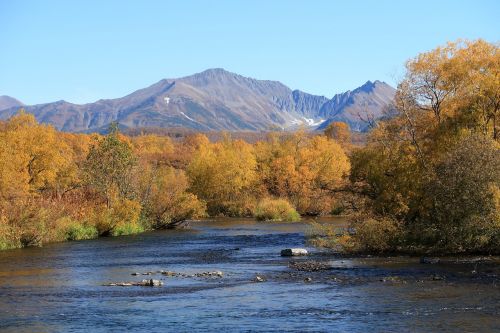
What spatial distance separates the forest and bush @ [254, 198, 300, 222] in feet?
57.0

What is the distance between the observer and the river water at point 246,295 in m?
23.2

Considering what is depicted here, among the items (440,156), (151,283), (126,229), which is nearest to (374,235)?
(440,156)

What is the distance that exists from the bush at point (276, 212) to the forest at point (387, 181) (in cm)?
1738

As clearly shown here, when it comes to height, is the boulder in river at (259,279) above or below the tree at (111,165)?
below

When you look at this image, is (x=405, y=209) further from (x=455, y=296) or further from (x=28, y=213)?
(x=28, y=213)

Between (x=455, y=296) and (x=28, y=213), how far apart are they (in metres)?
36.4

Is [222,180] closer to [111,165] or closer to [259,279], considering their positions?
[111,165]

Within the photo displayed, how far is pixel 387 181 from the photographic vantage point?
46438mm

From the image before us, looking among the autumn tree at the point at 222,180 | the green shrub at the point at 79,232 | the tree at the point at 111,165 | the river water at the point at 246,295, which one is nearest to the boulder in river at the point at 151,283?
the river water at the point at 246,295

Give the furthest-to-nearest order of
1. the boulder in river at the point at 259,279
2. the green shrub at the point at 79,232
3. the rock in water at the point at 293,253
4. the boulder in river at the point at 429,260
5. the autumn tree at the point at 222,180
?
the autumn tree at the point at 222,180 < the green shrub at the point at 79,232 < the rock in water at the point at 293,253 < the boulder in river at the point at 429,260 < the boulder in river at the point at 259,279

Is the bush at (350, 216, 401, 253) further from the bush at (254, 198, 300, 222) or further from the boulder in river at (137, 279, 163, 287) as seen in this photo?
the bush at (254, 198, 300, 222)

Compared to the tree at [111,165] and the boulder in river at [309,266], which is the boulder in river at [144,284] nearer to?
the boulder in river at [309,266]

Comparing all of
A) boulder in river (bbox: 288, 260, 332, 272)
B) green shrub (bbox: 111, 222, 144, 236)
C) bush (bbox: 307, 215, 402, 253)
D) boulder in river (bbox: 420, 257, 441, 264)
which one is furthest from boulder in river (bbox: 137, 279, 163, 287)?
green shrub (bbox: 111, 222, 144, 236)

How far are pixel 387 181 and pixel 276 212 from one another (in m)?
44.4
